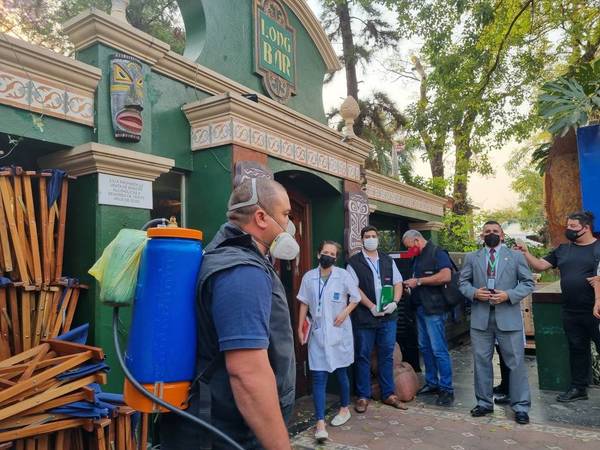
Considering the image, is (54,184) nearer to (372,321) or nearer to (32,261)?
(32,261)

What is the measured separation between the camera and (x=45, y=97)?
3062 millimetres

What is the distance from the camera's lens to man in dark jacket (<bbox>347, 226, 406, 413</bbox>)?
197 inches

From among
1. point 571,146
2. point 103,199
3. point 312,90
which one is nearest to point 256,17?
point 312,90

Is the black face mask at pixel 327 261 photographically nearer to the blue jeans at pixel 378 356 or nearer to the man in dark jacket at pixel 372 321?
the man in dark jacket at pixel 372 321

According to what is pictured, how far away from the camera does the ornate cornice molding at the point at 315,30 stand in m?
5.68

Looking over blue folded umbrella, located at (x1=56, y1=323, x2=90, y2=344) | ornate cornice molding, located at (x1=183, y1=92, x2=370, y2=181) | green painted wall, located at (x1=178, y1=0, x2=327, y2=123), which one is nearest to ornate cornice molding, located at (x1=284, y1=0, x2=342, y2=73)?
green painted wall, located at (x1=178, y1=0, x2=327, y2=123)

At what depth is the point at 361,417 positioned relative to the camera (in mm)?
4824

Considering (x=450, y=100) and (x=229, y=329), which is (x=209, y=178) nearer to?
(x=229, y=329)

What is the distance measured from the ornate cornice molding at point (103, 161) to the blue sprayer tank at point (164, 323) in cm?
191

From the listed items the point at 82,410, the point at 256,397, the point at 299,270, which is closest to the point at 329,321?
the point at 299,270

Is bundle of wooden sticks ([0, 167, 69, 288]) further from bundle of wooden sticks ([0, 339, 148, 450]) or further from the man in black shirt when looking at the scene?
the man in black shirt

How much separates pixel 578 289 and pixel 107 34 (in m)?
5.15

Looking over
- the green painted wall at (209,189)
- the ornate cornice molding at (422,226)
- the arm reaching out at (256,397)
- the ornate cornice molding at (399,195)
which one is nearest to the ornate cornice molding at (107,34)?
the green painted wall at (209,189)

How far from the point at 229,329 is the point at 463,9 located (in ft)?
27.3
